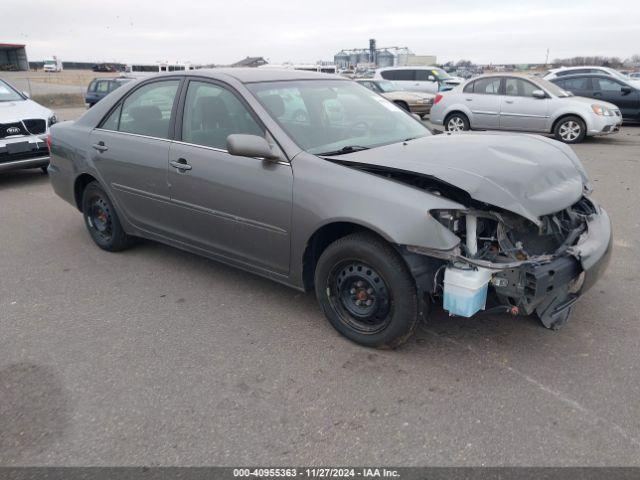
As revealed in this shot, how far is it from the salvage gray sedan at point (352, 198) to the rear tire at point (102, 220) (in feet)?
0.89

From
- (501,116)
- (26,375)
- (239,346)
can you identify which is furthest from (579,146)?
(26,375)

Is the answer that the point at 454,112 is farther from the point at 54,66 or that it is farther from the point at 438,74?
the point at 54,66

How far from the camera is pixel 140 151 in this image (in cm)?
432

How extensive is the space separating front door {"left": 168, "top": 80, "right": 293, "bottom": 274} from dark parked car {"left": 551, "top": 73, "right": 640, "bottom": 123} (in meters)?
13.5

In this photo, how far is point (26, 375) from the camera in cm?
305

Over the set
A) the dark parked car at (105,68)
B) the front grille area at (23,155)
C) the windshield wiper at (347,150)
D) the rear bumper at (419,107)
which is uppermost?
the dark parked car at (105,68)

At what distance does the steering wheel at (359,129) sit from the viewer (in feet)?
12.6

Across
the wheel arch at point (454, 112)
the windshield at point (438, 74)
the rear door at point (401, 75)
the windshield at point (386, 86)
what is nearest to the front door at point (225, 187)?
the wheel arch at point (454, 112)

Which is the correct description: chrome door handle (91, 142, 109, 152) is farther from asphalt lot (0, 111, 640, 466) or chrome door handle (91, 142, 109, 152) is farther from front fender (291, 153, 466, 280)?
front fender (291, 153, 466, 280)

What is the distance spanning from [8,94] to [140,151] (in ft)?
20.3

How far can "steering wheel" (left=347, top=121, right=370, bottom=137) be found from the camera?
152 inches

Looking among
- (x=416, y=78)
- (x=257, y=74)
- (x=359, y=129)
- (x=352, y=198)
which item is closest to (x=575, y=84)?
(x=416, y=78)

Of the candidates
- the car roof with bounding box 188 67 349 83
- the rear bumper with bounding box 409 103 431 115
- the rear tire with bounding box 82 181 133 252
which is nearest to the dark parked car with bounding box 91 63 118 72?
the rear bumper with bounding box 409 103 431 115

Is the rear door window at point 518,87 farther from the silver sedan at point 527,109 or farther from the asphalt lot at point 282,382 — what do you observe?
the asphalt lot at point 282,382
